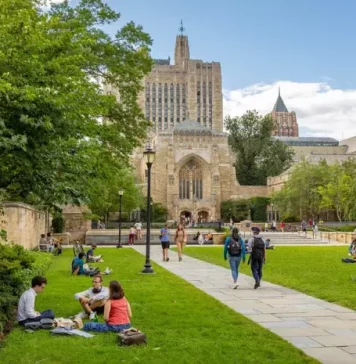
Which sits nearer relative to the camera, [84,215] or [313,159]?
[84,215]

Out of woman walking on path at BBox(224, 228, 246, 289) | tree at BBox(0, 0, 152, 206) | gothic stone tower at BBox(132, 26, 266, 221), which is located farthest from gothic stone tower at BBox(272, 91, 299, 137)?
tree at BBox(0, 0, 152, 206)

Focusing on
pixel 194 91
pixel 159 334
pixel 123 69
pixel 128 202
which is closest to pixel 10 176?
pixel 159 334

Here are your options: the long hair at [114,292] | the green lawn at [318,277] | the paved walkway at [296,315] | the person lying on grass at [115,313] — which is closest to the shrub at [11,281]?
the person lying on grass at [115,313]

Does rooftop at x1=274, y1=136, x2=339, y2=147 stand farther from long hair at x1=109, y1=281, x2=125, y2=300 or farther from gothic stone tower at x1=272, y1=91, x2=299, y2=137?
long hair at x1=109, y1=281, x2=125, y2=300

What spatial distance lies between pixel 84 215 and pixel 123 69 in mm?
20985

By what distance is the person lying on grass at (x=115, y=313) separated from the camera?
7.82 m

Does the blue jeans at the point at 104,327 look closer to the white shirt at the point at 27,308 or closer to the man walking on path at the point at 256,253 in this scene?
the white shirt at the point at 27,308

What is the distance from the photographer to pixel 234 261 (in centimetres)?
1330

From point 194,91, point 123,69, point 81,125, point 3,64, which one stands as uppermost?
point 194,91

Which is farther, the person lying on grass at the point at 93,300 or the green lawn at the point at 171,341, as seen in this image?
the person lying on grass at the point at 93,300

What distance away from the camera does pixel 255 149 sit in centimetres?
8600

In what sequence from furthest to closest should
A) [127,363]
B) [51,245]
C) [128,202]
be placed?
[128,202] → [51,245] → [127,363]

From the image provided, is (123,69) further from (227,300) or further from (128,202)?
(128,202)

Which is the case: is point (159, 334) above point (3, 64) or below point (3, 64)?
below
